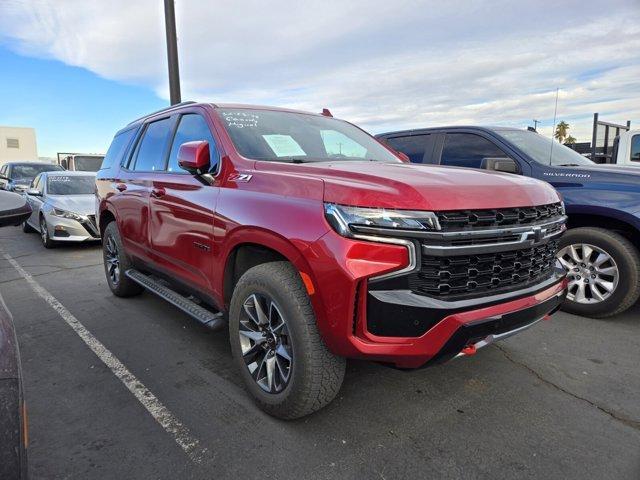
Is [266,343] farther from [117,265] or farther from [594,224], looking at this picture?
[594,224]

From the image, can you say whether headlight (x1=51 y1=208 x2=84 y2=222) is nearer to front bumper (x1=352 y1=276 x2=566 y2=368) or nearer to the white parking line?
the white parking line

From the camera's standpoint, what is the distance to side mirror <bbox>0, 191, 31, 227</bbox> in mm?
1842

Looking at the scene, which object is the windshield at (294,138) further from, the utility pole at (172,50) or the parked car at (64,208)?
the parked car at (64,208)

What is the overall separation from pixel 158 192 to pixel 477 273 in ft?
8.87

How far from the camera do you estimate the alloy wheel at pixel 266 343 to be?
2521 mm

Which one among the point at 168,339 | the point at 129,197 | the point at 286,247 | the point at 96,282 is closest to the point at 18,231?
the point at 96,282

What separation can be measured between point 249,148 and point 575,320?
139 inches

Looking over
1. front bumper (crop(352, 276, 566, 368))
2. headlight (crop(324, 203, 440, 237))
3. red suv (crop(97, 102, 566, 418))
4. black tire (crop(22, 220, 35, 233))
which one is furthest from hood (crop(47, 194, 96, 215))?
front bumper (crop(352, 276, 566, 368))

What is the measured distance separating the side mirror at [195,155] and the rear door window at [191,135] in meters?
0.11

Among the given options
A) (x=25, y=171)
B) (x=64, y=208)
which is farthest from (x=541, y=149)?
(x=25, y=171)

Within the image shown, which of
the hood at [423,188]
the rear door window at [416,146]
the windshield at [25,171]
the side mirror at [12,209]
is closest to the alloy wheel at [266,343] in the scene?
the hood at [423,188]

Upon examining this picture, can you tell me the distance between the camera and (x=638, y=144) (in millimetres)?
7039

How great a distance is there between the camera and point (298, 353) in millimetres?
2328

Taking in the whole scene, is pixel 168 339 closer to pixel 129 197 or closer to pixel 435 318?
pixel 129 197
